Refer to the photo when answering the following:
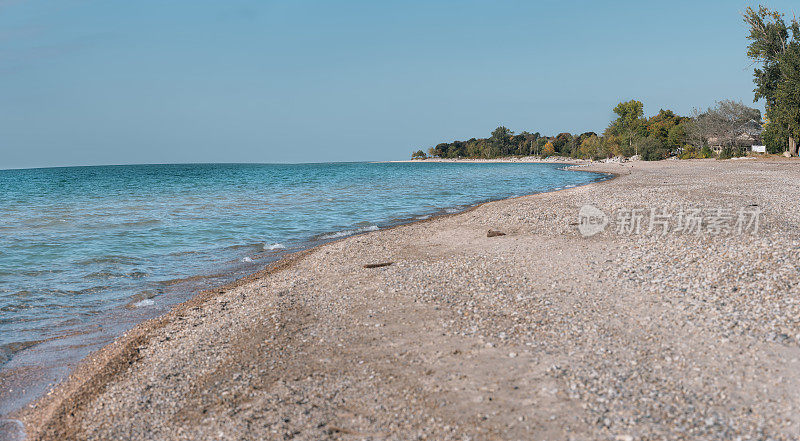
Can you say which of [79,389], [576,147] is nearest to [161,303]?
[79,389]

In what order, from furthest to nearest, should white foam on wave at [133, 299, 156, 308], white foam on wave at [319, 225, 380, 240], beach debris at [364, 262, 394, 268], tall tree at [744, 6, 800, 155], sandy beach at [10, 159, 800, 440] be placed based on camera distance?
tall tree at [744, 6, 800, 155]
white foam on wave at [319, 225, 380, 240]
beach debris at [364, 262, 394, 268]
white foam on wave at [133, 299, 156, 308]
sandy beach at [10, 159, 800, 440]

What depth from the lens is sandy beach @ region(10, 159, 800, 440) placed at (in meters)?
5.05

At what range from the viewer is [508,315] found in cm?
788

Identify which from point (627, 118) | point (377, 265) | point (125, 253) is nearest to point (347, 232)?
point (125, 253)

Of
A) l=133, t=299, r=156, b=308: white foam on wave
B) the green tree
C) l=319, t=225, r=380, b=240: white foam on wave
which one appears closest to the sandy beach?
l=133, t=299, r=156, b=308: white foam on wave

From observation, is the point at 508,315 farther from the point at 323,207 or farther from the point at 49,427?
the point at 323,207

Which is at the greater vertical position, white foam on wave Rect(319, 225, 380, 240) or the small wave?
white foam on wave Rect(319, 225, 380, 240)

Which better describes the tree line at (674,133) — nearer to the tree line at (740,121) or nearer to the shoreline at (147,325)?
the tree line at (740,121)

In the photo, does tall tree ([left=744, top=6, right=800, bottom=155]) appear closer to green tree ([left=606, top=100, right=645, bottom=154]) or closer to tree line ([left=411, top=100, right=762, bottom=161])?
tree line ([left=411, top=100, right=762, bottom=161])

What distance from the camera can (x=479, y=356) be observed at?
6449mm

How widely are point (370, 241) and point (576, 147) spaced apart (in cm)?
19040

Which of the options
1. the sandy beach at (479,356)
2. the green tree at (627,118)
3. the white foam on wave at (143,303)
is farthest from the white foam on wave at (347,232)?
the green tree at (627,118)

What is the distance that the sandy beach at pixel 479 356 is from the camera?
5051 millimetres

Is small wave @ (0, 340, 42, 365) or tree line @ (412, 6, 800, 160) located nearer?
small wave @ (0, 340, 42, 365)
